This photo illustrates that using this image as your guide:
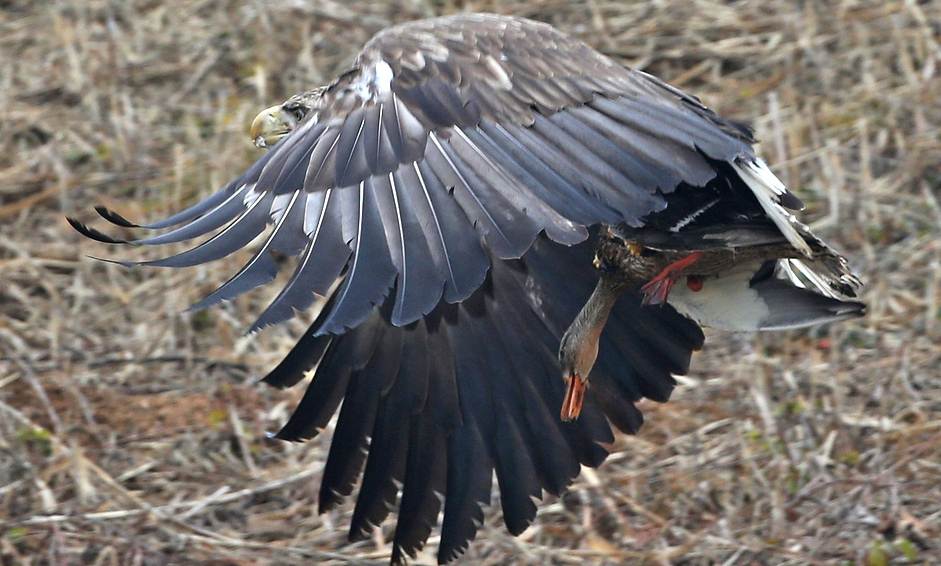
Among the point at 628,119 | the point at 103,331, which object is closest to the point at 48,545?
the point at 103,331

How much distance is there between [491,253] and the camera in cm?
403

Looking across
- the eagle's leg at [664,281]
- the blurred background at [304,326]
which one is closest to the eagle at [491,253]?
the eagle's leg at [664,281]

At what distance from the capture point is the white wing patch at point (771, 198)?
397 cm

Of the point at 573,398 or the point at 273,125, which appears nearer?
the point at 573,398

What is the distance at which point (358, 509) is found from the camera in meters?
4.75

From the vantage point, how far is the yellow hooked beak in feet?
15.7

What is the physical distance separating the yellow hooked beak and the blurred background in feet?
2.06

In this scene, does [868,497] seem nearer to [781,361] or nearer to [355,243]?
[781,361]

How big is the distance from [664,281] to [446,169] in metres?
0.75

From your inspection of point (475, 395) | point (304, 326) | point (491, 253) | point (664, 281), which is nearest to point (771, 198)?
point (664, 281)

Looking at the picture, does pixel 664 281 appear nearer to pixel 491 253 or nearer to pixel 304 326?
pixel 491 253

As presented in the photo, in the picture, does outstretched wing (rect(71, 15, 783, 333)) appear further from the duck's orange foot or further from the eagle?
the duck's orange foot

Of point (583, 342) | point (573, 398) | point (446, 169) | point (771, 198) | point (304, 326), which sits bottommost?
point (304, 326)

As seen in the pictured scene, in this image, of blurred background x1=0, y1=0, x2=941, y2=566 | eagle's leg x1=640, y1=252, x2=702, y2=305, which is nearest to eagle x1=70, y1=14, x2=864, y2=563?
eagle's leg x1=640, y1=252, x2=702, y2=305
